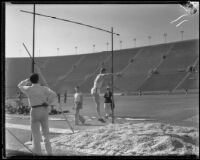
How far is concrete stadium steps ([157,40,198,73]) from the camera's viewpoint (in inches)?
2352

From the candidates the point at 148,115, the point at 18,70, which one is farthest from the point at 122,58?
the point at 148,115

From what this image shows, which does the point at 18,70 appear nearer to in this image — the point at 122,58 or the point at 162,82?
the point at 122,58

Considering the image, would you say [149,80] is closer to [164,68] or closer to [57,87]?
[164,68]

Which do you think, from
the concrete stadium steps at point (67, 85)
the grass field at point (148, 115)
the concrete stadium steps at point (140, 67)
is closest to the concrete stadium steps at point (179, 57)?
the concrete stadium steps at point (140, 67)

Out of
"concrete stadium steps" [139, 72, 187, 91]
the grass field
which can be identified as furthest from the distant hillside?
the grass field

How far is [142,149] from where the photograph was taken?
25.2 feet

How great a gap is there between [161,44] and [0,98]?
6634 centimetres

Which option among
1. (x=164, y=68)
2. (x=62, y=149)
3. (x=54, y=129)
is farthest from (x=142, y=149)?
(x=164, y=68)

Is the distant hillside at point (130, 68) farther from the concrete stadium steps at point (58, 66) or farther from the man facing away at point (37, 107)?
the man facing away at point (37, 107)

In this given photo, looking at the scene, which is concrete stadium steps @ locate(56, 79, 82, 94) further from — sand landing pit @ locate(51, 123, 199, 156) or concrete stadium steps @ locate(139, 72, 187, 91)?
sand landing pit @ locate(51, 123, 199, 156)

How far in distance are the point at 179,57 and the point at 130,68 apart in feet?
32.7

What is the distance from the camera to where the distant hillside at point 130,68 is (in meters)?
55.5

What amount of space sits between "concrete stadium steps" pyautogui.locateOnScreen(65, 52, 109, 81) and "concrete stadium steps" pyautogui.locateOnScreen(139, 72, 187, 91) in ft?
42.3

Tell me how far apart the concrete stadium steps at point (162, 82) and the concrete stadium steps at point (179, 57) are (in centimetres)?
261
